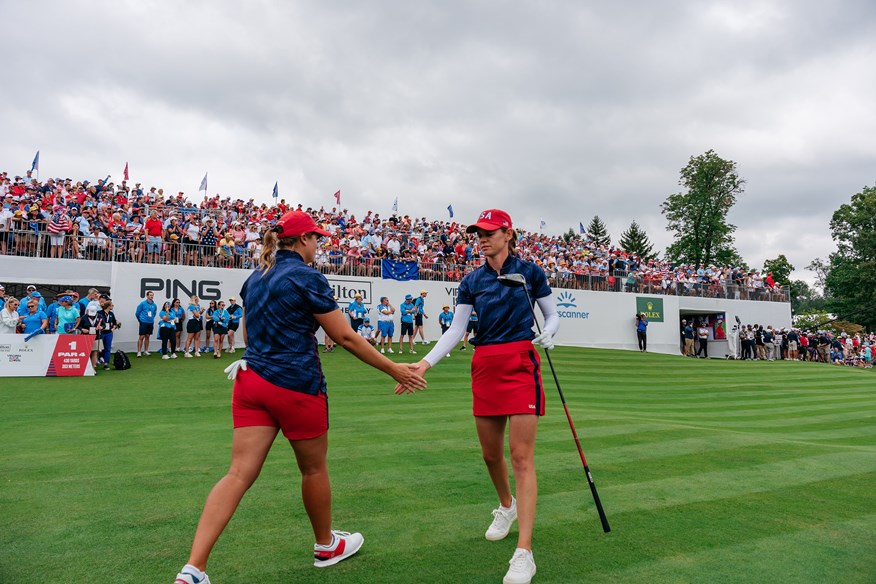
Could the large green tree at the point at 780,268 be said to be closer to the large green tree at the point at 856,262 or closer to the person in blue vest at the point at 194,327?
the large green tree at the point at 856,262

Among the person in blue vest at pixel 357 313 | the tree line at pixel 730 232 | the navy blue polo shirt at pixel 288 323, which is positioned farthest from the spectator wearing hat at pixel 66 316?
the tree line at pixel 730 232

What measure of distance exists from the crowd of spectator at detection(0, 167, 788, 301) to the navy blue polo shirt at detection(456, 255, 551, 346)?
12.2 m

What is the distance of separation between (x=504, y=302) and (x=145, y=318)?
1692 cm

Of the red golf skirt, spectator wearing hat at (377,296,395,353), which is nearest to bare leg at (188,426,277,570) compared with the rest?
the red golf skirt

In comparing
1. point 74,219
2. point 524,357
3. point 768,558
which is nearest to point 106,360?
point 74,219

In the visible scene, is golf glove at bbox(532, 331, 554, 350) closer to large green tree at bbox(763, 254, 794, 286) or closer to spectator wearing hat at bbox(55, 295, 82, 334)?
spectator wearing hat at bbox(55, 295, 82, 334)

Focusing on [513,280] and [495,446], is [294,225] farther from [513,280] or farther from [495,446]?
[495,446]

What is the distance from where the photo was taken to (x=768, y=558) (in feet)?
12.1

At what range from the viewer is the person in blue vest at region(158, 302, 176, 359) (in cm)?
1795

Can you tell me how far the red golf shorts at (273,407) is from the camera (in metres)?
3.18

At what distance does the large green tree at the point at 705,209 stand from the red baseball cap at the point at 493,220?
59.6m

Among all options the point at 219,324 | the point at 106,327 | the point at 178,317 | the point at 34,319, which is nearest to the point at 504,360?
the point at 34,319

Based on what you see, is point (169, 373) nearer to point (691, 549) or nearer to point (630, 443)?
point (630, 443)

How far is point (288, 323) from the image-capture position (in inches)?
129
